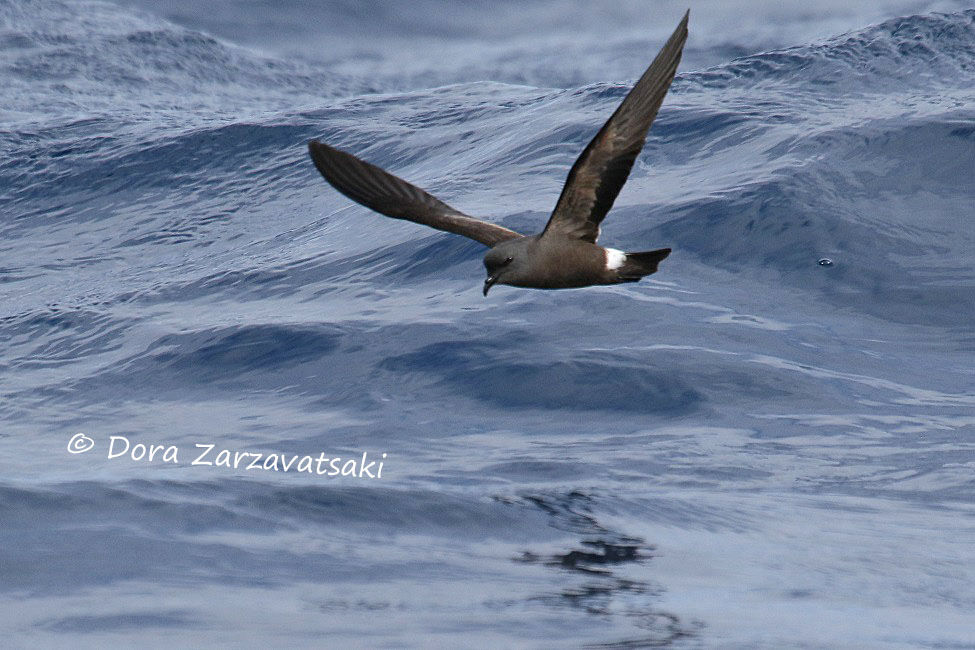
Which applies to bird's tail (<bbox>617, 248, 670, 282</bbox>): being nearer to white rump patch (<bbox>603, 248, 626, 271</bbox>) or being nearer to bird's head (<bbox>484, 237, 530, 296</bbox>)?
white rump patch (<bbox>603, 248, 626, 271</bbox>)

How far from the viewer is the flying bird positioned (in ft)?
21.4

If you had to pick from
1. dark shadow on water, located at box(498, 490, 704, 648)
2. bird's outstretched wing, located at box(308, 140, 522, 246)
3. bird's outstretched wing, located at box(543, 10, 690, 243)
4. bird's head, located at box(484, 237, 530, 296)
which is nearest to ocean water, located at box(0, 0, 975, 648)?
dark shadow on water, located at box(498, 490, 704, 648)

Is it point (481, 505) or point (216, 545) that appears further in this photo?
point (481, 505)

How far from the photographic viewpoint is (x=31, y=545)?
21.4 feet

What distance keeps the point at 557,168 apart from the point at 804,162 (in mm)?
2569

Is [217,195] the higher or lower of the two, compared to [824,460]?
higher

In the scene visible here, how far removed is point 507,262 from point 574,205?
1.48 ft

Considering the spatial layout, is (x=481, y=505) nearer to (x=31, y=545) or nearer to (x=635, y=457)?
(x=635, y=457)

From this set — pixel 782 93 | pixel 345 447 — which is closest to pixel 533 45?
pixel 782 93

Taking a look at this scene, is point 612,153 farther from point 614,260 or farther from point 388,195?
point 388,195

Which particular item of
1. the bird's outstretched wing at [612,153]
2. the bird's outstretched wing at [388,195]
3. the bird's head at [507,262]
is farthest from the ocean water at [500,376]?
the bird's outstretched wing at [612,153]

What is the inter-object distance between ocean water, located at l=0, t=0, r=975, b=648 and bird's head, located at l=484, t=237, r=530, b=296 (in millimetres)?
1208

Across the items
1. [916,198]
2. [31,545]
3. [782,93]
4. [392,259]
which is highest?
[782,93]

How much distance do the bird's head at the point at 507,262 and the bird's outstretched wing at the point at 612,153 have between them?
0.20m
